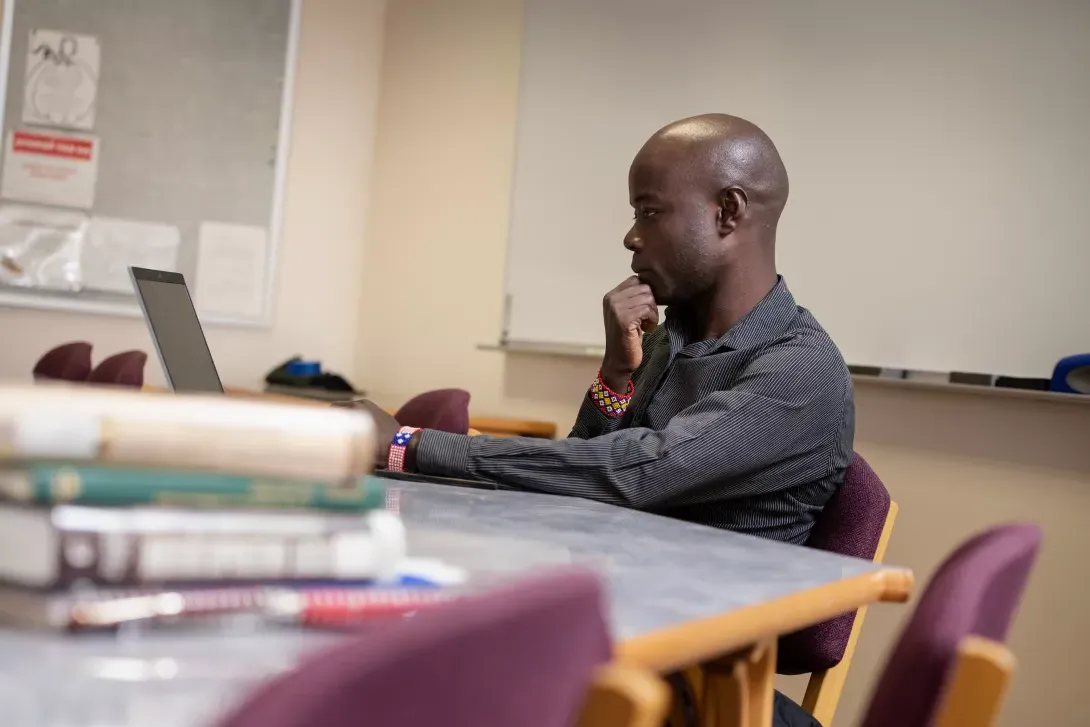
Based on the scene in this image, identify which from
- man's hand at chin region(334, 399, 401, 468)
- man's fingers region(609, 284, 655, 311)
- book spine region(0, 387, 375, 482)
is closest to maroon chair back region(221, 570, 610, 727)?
book spine region(0, 387, 375, 482)

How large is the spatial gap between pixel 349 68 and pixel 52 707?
14.6ft

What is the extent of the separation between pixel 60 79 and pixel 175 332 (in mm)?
2675

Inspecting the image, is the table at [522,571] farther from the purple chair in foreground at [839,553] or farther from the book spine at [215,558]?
the purple chair in foreground at [839,553]

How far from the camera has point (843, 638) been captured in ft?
5.58

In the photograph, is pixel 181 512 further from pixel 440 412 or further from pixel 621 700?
pixel 440 412

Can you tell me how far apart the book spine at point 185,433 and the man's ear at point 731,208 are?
1311 millimetres

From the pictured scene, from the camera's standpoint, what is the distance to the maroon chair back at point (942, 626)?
75cm

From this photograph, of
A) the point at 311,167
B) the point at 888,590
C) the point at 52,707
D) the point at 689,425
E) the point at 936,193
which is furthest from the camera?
the point at 311,167

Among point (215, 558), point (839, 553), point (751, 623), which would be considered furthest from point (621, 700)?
point (839, 553)

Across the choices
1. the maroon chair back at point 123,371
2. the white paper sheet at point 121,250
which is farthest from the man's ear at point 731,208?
the white paper sheet at point 121,250

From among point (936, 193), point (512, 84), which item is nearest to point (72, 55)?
point (512, 84)

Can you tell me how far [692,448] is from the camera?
164 cm

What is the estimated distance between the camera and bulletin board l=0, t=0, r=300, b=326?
4344mm

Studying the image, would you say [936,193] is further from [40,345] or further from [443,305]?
[40,345]
